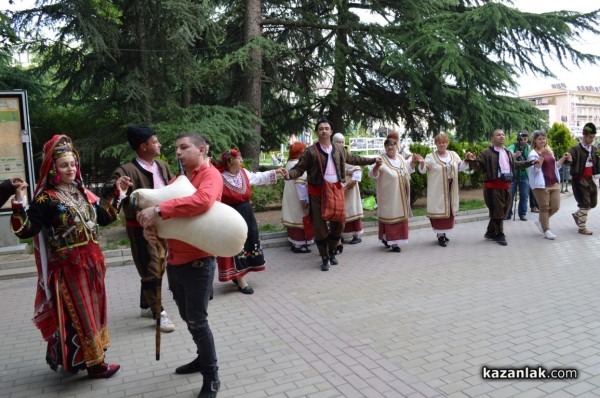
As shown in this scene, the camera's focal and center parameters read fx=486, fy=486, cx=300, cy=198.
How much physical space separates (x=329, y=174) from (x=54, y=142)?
4248 millimetres

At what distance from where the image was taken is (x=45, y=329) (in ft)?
12.6

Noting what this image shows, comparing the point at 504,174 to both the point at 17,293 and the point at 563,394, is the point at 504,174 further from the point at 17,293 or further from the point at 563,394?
the point at 17,293

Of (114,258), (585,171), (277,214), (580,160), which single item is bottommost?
(114,258)

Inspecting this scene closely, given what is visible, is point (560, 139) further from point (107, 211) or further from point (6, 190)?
point (6, 190)

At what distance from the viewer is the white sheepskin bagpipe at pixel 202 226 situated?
321cm

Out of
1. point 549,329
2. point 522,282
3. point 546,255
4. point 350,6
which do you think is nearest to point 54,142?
point 549,329

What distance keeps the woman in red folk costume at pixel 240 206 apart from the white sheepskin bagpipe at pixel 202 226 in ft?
9.39

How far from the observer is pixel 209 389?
354cm

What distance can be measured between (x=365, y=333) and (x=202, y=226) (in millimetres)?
2361

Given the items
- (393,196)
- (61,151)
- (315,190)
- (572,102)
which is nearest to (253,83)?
(393,196)

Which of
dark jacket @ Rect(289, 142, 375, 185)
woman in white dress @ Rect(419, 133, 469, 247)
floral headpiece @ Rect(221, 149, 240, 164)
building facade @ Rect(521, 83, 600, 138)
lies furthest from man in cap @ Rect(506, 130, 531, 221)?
building facade @ Rect(521, 83, 600, 138)

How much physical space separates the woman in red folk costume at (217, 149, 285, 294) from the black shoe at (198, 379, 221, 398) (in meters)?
2.67

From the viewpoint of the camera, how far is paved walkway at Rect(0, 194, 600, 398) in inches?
149

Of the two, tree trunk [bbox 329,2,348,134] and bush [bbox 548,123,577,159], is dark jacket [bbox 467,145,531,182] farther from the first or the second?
bush [bbox 548,123,577,159]
